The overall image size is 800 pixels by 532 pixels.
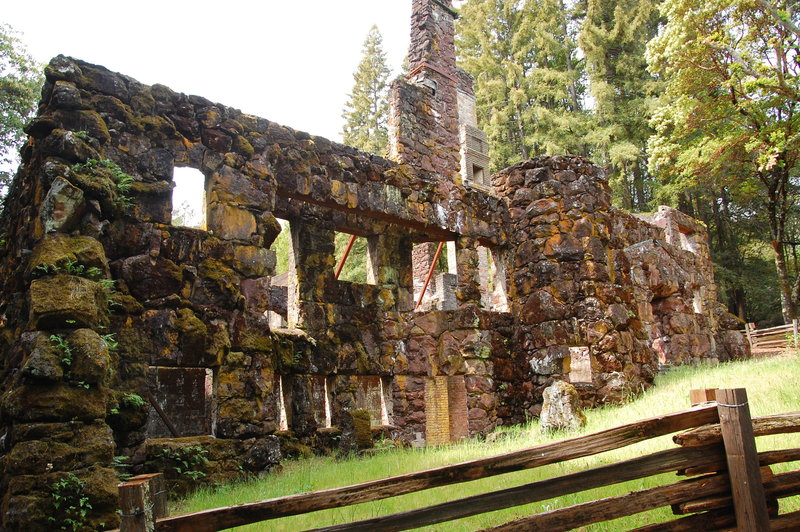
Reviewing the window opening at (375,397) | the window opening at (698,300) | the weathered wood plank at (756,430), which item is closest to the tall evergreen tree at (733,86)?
the window opening at (698,300)

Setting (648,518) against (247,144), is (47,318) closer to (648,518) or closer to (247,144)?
(247,144)

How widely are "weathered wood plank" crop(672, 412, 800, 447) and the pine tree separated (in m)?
24.6

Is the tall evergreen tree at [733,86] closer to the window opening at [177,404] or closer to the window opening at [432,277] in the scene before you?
the window opening at [432,277]

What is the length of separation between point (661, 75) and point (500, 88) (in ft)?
22.7

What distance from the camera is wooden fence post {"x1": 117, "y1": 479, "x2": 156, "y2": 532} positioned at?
3346 mm

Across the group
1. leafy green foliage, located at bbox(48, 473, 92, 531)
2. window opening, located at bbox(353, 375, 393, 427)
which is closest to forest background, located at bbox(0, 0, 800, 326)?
window opening, located at bbox(353, 375, 393, 427)

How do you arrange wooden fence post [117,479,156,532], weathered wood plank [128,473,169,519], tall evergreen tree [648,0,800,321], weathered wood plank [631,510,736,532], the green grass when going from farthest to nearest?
tall evergreen tree [648,0,800,321], the green grass, weathered wood plank [631,510,736,532], weathered wood plank [128,473,169,519], wooden fence post [117,479,156,532]

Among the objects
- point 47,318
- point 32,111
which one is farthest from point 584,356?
point 32,111

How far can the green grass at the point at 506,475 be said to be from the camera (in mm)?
5078

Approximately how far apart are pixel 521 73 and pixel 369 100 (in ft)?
23.7

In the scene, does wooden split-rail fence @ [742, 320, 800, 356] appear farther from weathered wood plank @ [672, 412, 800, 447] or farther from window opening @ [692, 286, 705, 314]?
weathered wood plank @ [672, 412, 800, 447]

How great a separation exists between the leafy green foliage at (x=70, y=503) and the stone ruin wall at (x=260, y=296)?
0.25 ft

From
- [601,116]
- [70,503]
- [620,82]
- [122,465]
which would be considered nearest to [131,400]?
[122,465]

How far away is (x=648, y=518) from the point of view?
4895mm
